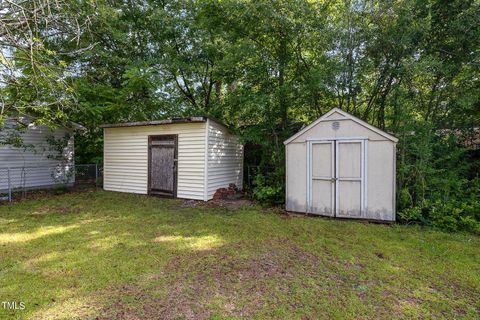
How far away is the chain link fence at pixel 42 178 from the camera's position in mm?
8266

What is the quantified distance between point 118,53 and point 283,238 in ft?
34.8

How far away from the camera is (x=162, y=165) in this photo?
8.05 metres

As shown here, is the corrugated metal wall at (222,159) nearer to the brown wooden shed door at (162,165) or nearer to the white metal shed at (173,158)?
the white metal shed at (173,158)

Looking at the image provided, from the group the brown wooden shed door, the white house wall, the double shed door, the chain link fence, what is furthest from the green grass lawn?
the chain link fence

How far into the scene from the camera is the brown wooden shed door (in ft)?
25.9

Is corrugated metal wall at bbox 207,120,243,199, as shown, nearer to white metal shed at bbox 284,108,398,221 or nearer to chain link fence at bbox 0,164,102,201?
white metal shed at bbox 284,108,398,221

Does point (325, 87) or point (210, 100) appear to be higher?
point (210, 100)

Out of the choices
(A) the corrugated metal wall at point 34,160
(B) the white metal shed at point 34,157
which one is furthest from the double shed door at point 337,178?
(A) the corrugated metal wall at point 34,160

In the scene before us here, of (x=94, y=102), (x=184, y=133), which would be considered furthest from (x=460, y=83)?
(x=94, y=102)

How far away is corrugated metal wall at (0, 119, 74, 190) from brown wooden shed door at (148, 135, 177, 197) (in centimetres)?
394

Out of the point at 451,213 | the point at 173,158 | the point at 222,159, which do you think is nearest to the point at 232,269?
the point at 451,213

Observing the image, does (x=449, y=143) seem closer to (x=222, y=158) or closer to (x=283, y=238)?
(x=283, y=238)

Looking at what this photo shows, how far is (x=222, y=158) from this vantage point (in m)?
8.06

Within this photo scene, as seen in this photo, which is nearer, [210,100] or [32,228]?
[32,228]
